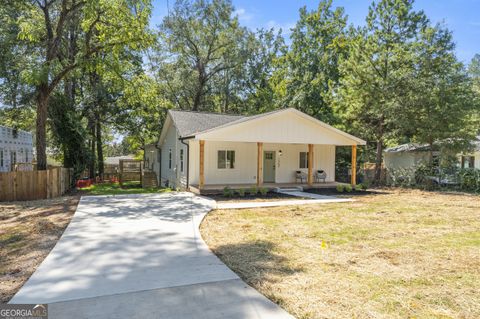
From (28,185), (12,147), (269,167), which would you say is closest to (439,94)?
(269,167)

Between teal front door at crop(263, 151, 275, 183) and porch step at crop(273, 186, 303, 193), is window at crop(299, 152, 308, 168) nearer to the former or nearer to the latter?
teal front door at crop(263, 151, 275, 183)

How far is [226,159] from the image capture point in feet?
52.6

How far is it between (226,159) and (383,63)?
11.0 m

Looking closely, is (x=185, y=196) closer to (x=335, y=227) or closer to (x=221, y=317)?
(x=335, y=227)

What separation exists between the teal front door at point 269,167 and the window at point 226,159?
81.7 inches

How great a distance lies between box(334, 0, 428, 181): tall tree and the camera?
58.2 ft

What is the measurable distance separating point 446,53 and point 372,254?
16.6m

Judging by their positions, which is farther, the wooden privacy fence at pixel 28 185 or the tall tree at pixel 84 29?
the tall tree at pixel 84 29

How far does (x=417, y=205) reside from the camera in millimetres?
11883

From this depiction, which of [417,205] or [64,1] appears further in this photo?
[64,1]

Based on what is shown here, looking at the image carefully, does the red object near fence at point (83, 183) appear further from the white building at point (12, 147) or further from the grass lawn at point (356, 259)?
the grass lawn at point (356, 259)

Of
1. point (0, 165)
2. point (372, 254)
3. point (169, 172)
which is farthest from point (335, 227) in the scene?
point (0, 165)

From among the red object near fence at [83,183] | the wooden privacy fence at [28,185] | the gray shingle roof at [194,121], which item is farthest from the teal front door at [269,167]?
the red object near fence at [83,183]

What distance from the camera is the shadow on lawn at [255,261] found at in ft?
14.8
